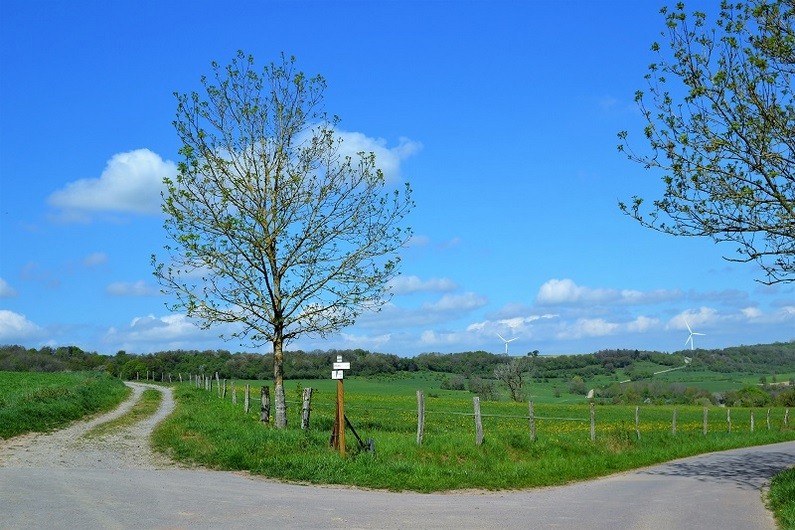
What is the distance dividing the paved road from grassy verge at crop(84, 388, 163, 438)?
25.3 feet

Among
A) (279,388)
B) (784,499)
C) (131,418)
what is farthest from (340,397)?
(131,418)

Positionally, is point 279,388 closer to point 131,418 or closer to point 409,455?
point 409,455

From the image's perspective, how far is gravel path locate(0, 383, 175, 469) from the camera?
691 inches

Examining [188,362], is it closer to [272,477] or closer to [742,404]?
[742,404]

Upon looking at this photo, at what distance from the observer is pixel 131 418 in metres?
29.1

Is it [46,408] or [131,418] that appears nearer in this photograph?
[46,408]

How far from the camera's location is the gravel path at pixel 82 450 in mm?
17547

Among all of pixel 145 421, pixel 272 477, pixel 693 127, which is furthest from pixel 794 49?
pixel 145 421

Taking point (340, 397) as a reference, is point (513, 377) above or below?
below

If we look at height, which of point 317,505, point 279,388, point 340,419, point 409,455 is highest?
point 279,388

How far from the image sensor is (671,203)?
17.2 m

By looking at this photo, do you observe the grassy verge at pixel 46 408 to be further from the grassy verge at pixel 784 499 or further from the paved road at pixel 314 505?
the grassy verge at pixel 784 499

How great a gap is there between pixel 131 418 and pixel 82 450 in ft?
31.0

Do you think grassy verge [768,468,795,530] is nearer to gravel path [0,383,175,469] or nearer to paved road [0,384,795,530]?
paved road [0,384,795,530]
